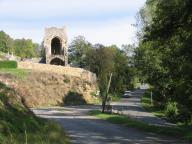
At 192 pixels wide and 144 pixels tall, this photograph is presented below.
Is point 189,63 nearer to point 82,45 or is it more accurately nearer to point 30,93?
point 30,93

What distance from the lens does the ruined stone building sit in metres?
120

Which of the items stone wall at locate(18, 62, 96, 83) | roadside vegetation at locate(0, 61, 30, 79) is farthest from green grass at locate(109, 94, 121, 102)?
roadside vegetation at locate(0, 61, 30, 79)

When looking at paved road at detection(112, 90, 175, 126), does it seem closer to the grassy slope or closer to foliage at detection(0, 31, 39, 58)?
the grassy slope

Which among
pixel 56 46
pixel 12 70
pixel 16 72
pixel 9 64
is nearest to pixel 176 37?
pixel 16 72

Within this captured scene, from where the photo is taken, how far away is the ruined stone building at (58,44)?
120269 mm

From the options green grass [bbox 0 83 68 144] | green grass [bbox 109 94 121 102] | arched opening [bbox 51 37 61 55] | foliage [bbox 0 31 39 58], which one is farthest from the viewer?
foliage [bbox 0 31 39 58]

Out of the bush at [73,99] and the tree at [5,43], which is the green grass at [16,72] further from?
the tree at [5,43]

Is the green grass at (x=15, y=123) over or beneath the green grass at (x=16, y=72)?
beneath

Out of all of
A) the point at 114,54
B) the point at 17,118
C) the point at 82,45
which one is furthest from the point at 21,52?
the point at 17,118

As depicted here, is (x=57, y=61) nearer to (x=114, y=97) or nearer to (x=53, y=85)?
(x=114, y=97)

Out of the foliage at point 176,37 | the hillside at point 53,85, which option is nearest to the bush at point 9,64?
the hillside at point 53,85

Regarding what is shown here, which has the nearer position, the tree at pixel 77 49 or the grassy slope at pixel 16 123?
the grassy slope at pixel 16 123

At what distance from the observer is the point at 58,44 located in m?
124

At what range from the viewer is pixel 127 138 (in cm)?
3291
